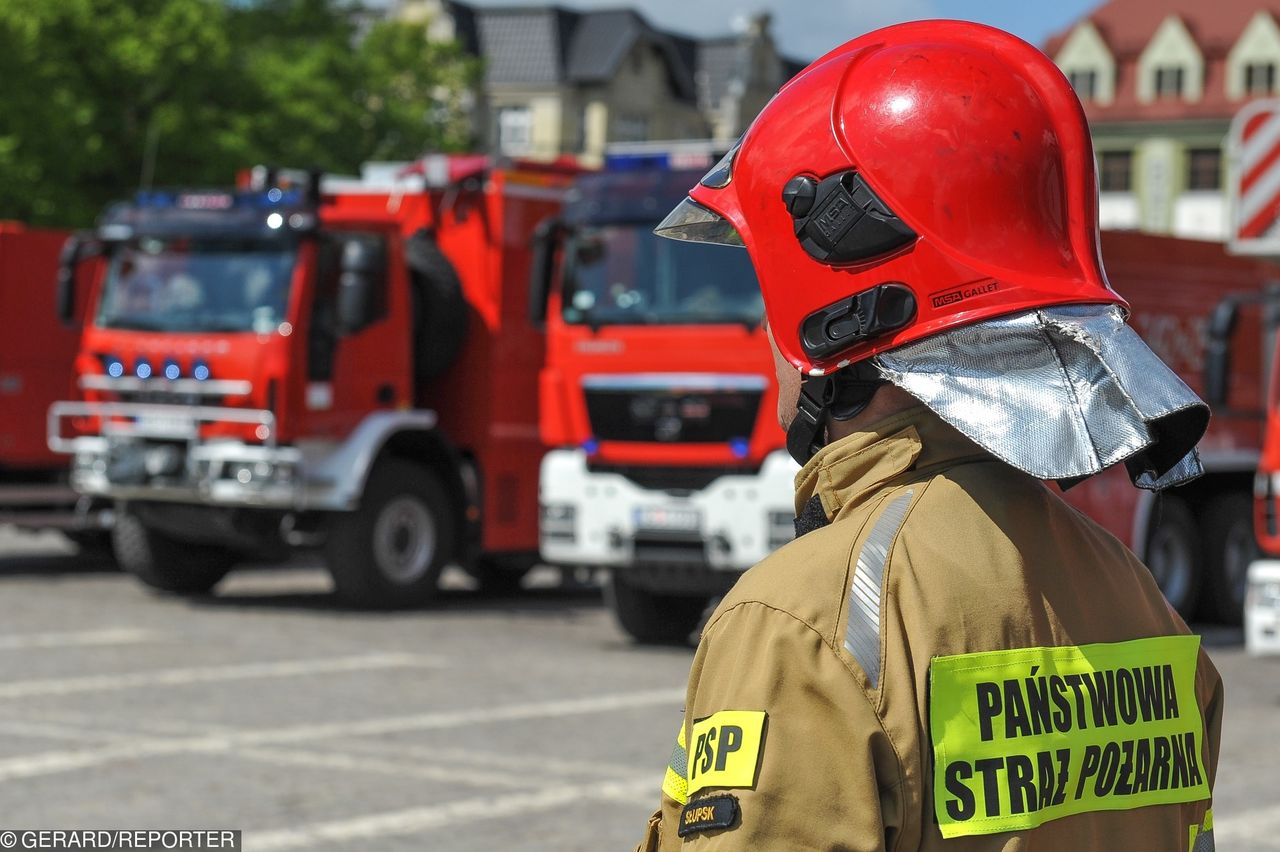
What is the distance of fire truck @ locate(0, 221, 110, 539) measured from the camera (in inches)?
667

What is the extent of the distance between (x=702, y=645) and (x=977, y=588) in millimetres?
260

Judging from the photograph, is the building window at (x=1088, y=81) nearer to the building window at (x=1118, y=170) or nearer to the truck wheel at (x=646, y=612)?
the building window at (x=1118, y=170)

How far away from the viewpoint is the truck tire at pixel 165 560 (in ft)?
50.3

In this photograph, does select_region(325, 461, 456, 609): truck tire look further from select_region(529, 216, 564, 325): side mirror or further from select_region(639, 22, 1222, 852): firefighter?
select_region(639, 22, 1222, 852): firefighter

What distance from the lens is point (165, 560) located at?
15438 mm

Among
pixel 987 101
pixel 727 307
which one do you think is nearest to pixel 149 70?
pixel 727 307

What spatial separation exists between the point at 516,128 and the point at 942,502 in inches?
3292

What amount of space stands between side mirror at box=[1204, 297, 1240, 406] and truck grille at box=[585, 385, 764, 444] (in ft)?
8.72

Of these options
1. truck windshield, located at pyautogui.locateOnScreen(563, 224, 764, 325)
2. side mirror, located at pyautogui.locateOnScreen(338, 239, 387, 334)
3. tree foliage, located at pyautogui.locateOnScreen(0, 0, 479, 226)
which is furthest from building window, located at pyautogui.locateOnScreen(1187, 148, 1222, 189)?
truck windshield, located at pyautogui.locateOnScreen(563, 224, 764, 325)

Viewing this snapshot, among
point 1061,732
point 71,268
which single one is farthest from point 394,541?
point 1061,732

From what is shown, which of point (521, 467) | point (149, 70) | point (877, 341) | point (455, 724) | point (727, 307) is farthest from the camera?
point (149, 70)

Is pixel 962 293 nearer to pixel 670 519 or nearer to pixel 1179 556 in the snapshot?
pixel 670 519

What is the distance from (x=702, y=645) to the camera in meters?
1.92

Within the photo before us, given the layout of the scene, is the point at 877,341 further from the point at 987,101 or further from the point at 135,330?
the point at 135,330
